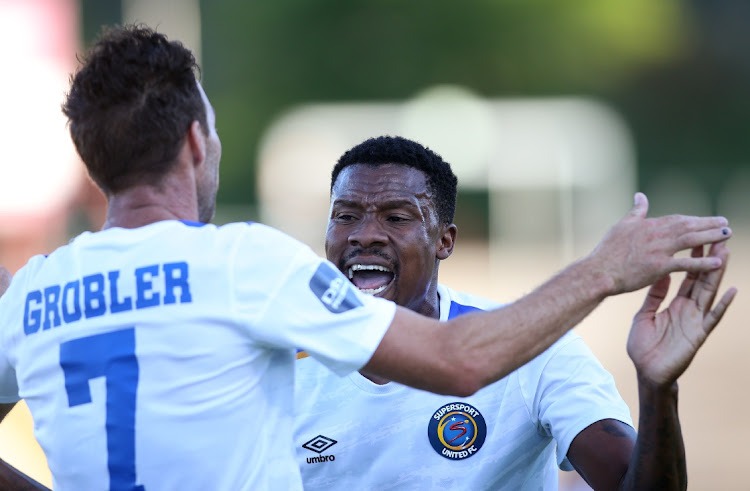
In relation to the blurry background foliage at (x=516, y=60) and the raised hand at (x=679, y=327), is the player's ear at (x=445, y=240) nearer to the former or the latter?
the raised hand at (x=679, y=327)

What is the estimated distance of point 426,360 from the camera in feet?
9.12

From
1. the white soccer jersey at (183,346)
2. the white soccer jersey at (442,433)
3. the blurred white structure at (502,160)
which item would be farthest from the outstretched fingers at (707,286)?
the blurred white structure at (502,160)

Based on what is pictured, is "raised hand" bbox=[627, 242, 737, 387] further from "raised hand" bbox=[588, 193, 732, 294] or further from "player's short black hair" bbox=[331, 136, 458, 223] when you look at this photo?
"player's short black hair" bbox=[331, 136, 458, 223]

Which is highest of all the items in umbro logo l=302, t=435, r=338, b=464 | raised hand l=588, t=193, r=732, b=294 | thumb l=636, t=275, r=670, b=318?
raised hand l=588, t=193, r=732, b=294

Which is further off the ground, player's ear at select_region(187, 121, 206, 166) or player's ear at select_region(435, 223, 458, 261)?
player's ear at select_region(187, 121, 206, 166)

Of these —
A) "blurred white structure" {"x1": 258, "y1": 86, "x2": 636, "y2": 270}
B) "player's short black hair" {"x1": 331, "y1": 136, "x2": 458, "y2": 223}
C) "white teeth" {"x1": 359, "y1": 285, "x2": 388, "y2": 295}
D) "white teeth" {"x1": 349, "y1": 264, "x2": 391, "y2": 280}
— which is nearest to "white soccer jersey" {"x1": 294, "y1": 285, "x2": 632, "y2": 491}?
"white teeth" {"x1": 359, "y1": 285, "x2": 388, "y2": 295}

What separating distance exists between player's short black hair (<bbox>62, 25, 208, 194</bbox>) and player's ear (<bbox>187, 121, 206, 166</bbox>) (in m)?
0.02

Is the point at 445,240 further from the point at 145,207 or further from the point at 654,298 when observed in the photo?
the point at 145,207

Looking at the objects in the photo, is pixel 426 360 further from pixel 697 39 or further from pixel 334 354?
pixel 697 39

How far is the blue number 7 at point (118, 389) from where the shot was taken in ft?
9.05

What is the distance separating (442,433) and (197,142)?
65.6 inches

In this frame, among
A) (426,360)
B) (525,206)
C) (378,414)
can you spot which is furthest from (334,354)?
(525,206)

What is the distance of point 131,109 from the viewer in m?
2.91

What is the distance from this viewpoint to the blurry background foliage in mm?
24000
